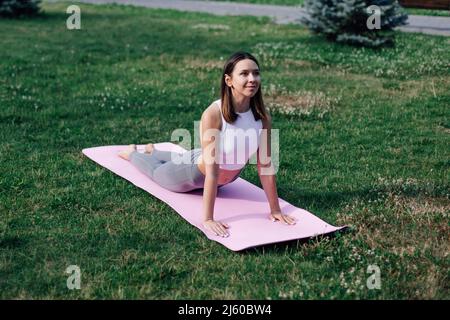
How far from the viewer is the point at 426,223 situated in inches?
258

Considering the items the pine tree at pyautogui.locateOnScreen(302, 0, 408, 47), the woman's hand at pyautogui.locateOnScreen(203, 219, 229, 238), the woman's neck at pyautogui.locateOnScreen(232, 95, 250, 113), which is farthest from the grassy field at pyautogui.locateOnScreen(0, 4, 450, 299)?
the woman's neck at pyautogui.locateOnScreen(232, 95, 250, 113)

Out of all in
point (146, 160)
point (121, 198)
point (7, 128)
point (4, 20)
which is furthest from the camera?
point (4, 20)

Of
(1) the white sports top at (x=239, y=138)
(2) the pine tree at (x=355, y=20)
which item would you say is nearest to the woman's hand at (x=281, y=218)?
(1) the white sports top at (x=239, y=138)

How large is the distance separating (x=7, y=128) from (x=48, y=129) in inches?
24.2

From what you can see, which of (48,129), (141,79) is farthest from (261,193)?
(141,79)

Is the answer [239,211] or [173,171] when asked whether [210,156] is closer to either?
[239,211]

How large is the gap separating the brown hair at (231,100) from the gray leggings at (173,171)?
0.84 metres

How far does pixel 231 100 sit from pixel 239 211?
4.06 feet

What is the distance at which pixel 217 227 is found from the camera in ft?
21.3

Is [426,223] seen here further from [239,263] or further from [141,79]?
[141,79]

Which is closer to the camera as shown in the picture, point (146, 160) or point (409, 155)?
point (146, 160)

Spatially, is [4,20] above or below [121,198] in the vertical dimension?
above

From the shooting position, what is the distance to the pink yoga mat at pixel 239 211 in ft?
20.7

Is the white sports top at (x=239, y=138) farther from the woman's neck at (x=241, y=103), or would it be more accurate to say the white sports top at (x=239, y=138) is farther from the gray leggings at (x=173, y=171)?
the gray leggings at (x=173, y=171)
